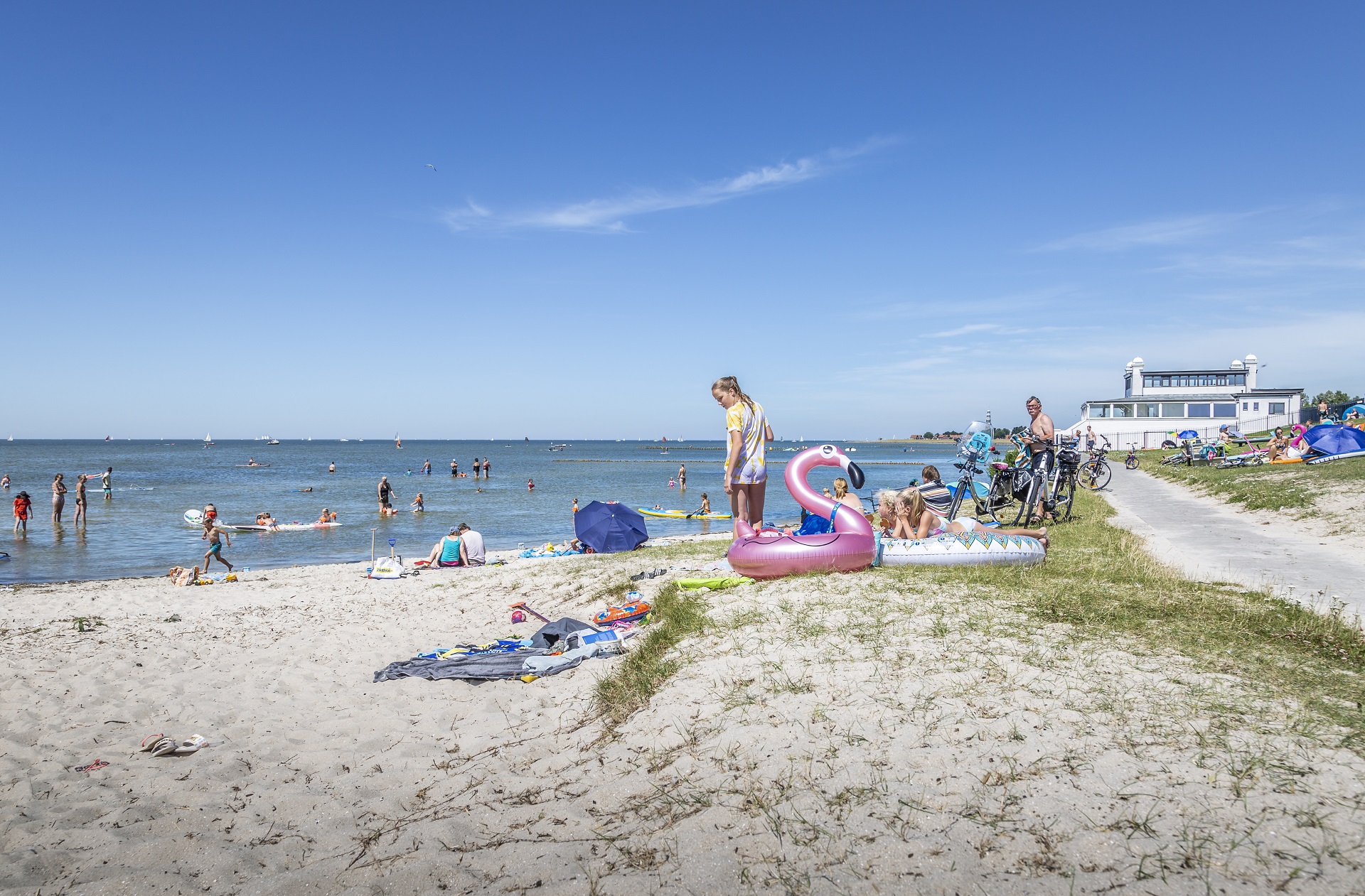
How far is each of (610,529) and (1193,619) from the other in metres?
11.3

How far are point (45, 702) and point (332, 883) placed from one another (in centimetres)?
538

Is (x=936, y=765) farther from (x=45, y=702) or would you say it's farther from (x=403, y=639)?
(x=45, y=702)

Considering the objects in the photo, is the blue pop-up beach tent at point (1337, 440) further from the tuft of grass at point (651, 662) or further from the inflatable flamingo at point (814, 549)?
the tuft of grass at point (651, 662)

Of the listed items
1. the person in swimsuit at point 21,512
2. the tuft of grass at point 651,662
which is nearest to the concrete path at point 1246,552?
the tuft of grass at point 651,662

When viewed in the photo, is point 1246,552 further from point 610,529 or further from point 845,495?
point 610,529

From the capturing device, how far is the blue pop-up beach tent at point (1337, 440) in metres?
22.7

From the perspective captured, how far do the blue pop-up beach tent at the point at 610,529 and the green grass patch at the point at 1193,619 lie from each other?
8.10 m

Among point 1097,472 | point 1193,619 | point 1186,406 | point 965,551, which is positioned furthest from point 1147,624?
point 1186,406

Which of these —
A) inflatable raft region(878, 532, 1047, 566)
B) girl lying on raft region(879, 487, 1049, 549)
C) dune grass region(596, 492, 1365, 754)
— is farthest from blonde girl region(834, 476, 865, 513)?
dune grass region(596, 492, 1365, 754)

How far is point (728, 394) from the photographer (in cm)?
918

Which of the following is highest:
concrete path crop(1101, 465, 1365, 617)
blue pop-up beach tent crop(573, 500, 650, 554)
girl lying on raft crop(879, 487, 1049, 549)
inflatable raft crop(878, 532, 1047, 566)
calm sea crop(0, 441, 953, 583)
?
girl lying on raft crop(879, 487, 1049, 549)

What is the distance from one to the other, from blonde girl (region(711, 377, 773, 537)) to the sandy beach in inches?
75.1

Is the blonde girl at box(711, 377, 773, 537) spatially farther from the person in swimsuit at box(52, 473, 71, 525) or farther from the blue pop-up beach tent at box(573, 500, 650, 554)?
the person in swimsuit at box(52, 473, 71, 525)

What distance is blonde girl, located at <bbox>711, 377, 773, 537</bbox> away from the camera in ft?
29.5
